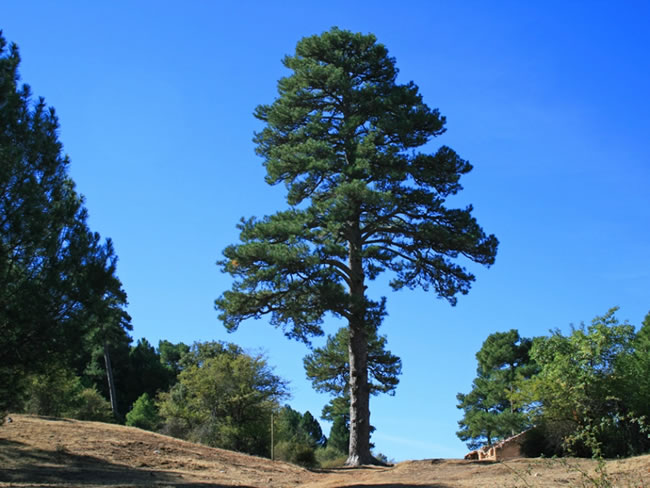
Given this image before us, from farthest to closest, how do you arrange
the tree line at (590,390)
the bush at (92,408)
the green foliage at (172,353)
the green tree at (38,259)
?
the green foliage at (172,353) → the bush at (92,408) → the tree line at (590,390) → the green tree at (38,259)

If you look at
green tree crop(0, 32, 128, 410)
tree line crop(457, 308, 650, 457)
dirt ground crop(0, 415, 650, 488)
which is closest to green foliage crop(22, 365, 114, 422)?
dirt ground crop(0, 415, 650, 488)

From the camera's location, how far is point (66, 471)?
45.9ft

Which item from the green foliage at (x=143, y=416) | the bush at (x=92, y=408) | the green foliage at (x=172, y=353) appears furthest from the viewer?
the green foliage at (x=172, y=353)

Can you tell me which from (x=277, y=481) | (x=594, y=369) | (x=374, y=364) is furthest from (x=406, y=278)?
(x=277, y=481)

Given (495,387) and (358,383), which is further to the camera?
(495,387)

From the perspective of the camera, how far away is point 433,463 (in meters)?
18.4

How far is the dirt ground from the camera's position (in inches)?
513

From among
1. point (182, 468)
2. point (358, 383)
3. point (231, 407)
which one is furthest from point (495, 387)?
point (182, 468)

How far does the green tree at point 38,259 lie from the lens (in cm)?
1218

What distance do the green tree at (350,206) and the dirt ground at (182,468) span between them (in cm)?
351

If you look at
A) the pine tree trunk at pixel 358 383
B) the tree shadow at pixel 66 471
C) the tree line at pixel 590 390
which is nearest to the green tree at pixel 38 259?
the tree shadow at pixel 66 471

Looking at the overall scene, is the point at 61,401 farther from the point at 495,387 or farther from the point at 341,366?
the point at 495,387

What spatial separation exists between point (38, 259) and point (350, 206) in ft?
31.9

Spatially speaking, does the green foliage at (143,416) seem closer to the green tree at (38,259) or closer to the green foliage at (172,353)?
the green foliage at (172,353)
